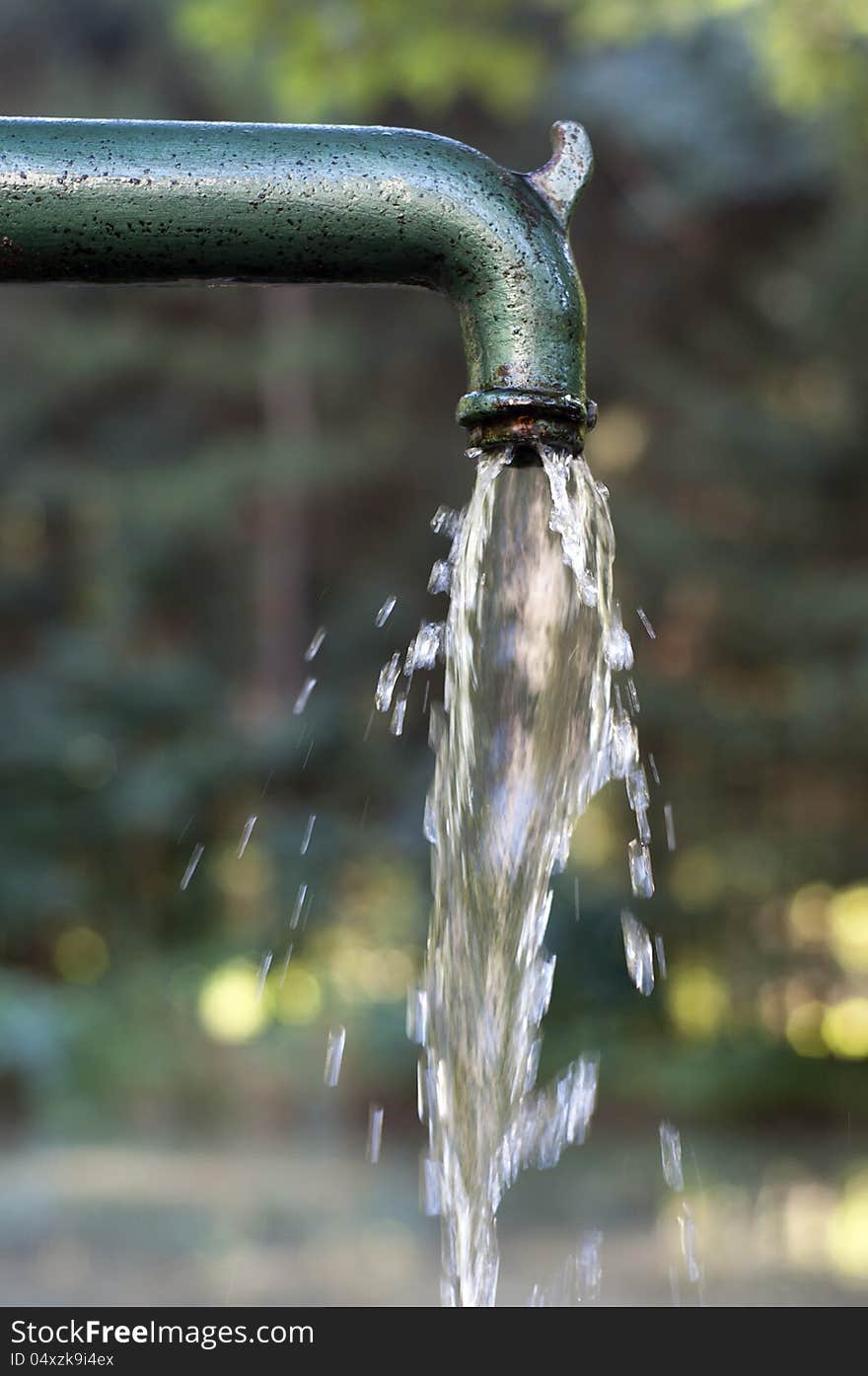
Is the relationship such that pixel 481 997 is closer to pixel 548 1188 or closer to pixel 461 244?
pixel 461 244

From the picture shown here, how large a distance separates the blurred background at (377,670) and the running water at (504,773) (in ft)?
17.1

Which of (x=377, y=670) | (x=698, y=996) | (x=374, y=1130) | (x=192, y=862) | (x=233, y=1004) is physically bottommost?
(x=374, y=1130)

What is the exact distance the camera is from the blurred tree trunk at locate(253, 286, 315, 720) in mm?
13375

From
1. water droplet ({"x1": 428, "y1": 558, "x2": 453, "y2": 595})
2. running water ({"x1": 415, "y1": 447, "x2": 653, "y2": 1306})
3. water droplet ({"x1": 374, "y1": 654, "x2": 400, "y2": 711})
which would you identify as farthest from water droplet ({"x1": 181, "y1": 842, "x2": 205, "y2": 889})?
water droplet ({"x1": 428, "y1": 558, "x2": 453, "y2": 595})

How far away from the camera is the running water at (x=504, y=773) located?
1277mm

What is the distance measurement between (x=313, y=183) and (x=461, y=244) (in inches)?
4.4

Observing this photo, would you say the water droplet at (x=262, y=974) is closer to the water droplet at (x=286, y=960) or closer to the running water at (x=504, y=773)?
the water droplet at (x=286, y=960)

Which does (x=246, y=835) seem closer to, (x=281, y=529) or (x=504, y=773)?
(x=281, y=529)

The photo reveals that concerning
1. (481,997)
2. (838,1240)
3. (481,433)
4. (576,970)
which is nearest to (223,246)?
(481,433)

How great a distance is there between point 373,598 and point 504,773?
471 inches

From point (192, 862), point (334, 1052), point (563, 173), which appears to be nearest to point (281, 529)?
point (192, 862)

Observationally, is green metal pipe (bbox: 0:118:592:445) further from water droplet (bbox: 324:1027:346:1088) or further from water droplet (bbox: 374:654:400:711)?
water droplet (bbox: 324:1027:346:1088)

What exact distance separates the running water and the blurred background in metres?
5.20

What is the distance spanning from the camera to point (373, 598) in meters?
13.3
